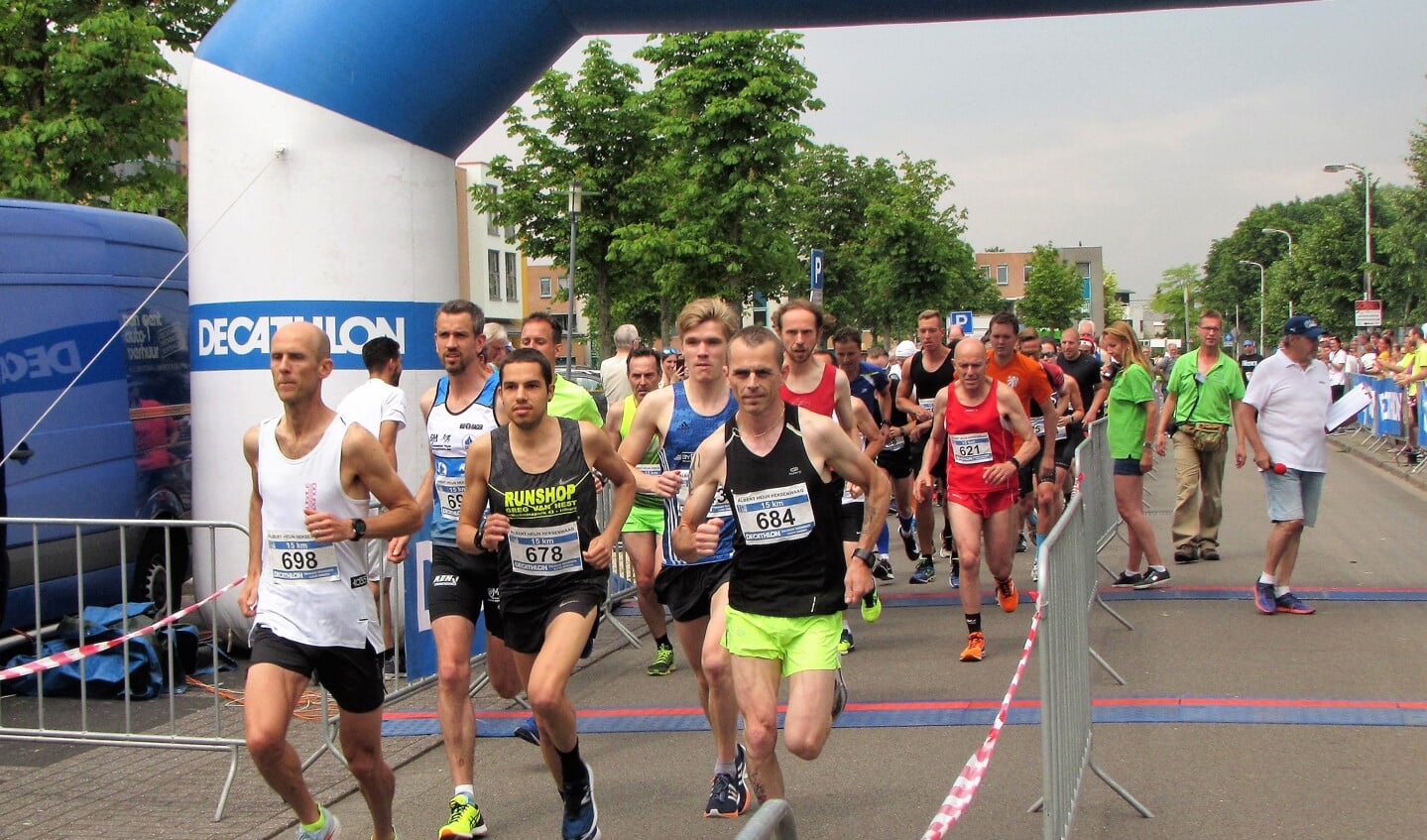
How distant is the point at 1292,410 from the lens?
927 cm

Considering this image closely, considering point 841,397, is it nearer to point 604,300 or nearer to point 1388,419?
point 1388,419

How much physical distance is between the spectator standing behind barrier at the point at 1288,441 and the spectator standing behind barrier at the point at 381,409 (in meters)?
5.52

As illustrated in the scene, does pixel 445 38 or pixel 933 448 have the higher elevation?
pixel 445 38

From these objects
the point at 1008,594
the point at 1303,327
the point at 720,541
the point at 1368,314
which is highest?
the point at 1368,314

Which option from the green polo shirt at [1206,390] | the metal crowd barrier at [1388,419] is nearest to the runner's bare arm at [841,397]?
the green polo shirt at [1206,390]

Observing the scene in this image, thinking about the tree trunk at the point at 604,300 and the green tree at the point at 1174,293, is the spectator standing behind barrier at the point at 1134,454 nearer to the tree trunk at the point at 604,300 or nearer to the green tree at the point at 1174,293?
the tree trunk at the point at 604,300

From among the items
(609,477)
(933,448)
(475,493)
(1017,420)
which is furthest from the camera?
(933,448)

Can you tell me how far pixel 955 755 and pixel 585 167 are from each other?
30865mm

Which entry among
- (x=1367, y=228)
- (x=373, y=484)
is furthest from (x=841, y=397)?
(x=1367, y=228)

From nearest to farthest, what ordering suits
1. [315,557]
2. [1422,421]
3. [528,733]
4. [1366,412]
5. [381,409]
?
[315,557] → [528,733] → [381,409] → [1422,421] → [1366,412]

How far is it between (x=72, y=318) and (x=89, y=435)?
0.76 metres

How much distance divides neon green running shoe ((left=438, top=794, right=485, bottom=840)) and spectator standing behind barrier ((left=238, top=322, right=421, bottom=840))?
40 cm

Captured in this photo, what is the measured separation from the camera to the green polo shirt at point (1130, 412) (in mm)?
10789

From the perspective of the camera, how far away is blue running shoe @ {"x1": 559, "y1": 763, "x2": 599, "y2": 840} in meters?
→ 5.13
